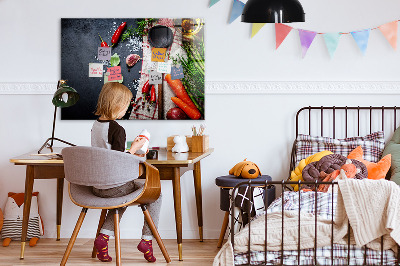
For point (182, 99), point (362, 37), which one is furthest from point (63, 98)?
point (362, 37)

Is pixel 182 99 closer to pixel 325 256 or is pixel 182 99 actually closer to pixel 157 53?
pixel 157 53

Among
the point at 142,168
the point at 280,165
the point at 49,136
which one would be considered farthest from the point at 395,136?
the point at 49,136

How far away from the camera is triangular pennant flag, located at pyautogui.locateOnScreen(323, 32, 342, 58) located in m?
4.20

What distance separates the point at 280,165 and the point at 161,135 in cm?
89

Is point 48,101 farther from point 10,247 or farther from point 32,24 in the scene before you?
point 10,247

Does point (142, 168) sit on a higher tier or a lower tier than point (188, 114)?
lower

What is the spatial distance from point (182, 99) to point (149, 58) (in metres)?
0.38

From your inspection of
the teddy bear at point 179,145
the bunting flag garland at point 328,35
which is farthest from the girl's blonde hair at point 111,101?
the bunting flag garland at point 328,35

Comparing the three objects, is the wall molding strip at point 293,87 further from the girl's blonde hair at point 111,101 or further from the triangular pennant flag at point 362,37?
the girl's blonde hair at point 111,101

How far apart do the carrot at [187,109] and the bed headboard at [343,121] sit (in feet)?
2.38

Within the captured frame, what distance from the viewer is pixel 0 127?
4.38m

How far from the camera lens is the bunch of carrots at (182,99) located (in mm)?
4297

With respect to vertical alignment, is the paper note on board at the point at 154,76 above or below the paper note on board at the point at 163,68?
below

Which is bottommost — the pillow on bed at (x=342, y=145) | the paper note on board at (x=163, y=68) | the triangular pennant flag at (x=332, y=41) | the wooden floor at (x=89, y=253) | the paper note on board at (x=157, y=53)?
the wooden floor at (x=89, y=253)
